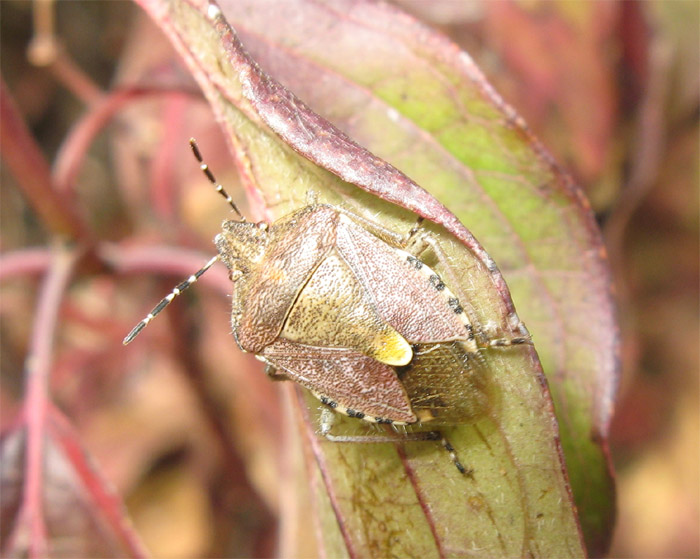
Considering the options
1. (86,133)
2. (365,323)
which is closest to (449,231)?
(365,323)

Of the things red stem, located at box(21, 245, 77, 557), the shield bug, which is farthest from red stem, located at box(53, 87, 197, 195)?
the shield bug

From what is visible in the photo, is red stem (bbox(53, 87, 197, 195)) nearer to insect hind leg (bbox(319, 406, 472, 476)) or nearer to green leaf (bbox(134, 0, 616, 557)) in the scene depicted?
green leaf (bbox(134, 0, 616, 557))

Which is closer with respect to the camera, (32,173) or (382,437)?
(382,437)

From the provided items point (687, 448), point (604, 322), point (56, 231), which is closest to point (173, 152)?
point (56, 231)

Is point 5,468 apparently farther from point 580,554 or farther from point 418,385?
point 580,554

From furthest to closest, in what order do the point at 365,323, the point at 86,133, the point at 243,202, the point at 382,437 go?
1. the point at 243,202
2. the point at 86,133
3. the point at 365,323
4. the point at 382,437

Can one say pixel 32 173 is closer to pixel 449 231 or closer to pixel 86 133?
pixel 86 133
